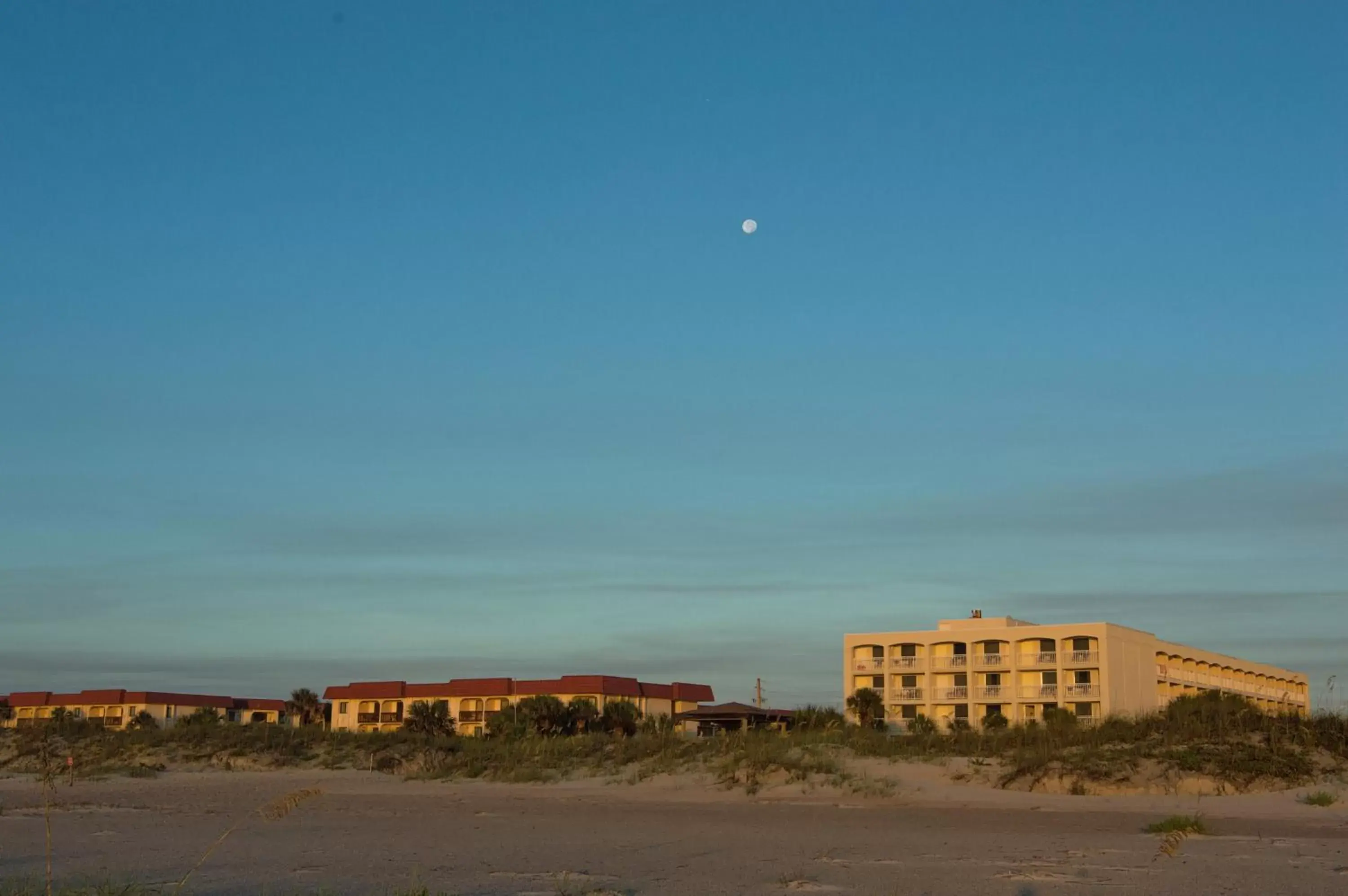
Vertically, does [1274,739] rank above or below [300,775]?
above

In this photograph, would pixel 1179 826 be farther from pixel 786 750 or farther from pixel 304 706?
pixel 304 706

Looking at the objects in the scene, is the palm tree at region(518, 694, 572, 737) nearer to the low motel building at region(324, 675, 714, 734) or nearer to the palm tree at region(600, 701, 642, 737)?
the palm tree at region(600, 701, 642, 737)

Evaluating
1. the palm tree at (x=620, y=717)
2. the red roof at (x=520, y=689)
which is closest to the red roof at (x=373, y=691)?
the red roof at (x=520, y=689)

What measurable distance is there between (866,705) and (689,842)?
166 ft

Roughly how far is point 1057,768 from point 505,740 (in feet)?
Answer: 57.2

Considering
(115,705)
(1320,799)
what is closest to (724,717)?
(1320,799)

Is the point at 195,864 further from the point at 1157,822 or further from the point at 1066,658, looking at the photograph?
the point at 1066,658

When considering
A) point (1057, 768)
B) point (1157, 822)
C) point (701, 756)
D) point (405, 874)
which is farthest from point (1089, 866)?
point (701, 756)

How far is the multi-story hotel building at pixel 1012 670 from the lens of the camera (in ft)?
231

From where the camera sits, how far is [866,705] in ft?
218

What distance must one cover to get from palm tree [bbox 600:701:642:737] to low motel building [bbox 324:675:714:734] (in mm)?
14515

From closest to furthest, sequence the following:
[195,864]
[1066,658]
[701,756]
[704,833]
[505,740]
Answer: [195,864] → [704,833] → [701,756] → [505,740] → [1066,658]

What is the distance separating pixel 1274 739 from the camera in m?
24.6

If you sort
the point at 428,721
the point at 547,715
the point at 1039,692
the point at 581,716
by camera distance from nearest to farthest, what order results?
the point at 547,715
the point at 581,716
the point at 428,721
the point at 1039,692
